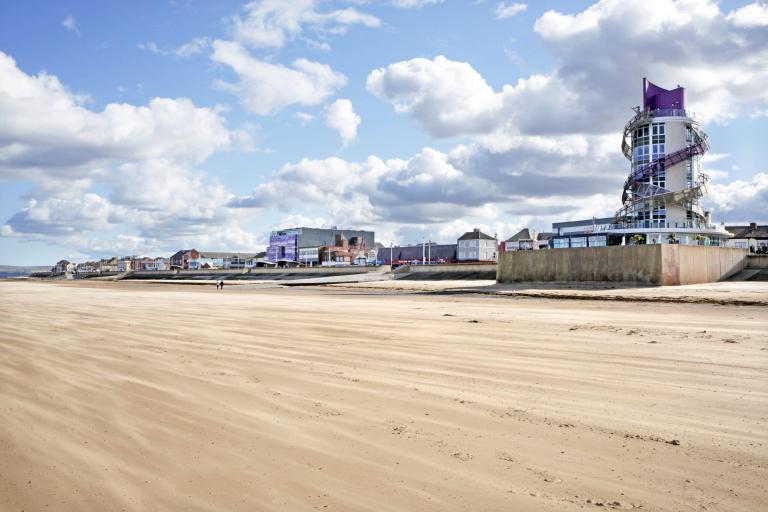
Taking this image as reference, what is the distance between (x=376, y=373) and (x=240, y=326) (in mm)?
7231

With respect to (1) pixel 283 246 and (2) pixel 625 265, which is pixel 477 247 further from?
(2) pixel 625 265

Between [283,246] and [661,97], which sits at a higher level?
[661,97]

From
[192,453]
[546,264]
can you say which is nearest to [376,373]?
[192,453]

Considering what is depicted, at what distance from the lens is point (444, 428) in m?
4.81

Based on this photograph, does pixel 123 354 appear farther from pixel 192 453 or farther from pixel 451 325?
pixel 451 325

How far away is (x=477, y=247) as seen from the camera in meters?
113

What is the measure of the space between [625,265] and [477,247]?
267 feet

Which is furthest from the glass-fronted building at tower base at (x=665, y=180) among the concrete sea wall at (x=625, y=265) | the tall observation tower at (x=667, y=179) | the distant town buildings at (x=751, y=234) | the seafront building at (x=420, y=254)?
the seafront building at (x=420, y=254)

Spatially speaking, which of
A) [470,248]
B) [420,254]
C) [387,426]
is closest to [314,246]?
[420,254]

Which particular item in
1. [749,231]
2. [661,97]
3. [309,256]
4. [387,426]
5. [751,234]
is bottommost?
[387,426]

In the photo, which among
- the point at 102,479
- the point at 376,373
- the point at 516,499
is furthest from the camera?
the point at 376,373

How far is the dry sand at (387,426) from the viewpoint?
350 cm

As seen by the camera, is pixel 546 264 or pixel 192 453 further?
pixel 546 264

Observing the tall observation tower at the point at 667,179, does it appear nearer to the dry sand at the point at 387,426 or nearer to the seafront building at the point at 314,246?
the dry sand at the point at 387,426
